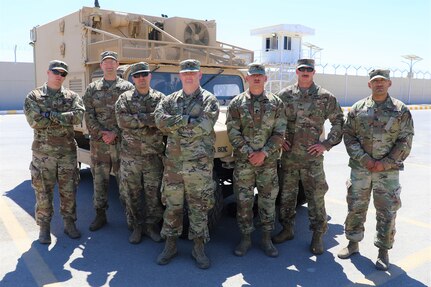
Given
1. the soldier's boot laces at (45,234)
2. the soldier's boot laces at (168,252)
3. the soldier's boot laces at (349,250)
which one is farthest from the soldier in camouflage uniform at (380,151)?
the soldier's boot laces at (45,234)

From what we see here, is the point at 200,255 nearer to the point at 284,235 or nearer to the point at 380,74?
the point at 284,235

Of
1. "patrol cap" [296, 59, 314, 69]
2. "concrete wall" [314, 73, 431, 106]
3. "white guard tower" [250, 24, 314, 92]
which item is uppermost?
"white guard tower" [250, 24, 314, 92]

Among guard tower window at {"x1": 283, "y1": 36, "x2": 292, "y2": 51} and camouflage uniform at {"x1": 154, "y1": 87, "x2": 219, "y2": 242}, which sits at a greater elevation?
guard tower window at {"x1": 283, "y1": 36, "x2": 292, "y2": 51}

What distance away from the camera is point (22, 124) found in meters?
15.4

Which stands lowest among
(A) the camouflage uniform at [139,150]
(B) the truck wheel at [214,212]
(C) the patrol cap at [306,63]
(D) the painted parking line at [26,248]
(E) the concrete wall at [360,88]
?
(D) the painted parking line at [26,248]

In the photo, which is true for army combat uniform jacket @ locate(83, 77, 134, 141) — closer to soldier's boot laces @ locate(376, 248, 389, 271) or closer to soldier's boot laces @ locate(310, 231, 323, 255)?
soldier's boot laces @ locate(310, 231, 323, 255)

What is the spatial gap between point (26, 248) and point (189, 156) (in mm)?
1889

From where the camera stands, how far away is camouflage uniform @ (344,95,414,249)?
3.59 m

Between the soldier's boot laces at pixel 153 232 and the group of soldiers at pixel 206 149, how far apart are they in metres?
0.01

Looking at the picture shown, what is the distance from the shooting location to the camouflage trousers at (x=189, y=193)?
3607 mm

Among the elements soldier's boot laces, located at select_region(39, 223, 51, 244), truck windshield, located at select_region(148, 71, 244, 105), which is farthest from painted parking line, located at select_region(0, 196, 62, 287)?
truck windshield, located at select_region(148, 71, 244, 105)

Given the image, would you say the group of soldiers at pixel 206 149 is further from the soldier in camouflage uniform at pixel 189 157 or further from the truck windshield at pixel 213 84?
the truck windshield at pixel 213 84

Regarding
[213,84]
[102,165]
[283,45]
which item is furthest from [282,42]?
[102,165]

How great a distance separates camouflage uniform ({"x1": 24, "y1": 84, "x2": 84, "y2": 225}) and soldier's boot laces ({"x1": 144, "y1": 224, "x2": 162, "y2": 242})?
0.91 m
